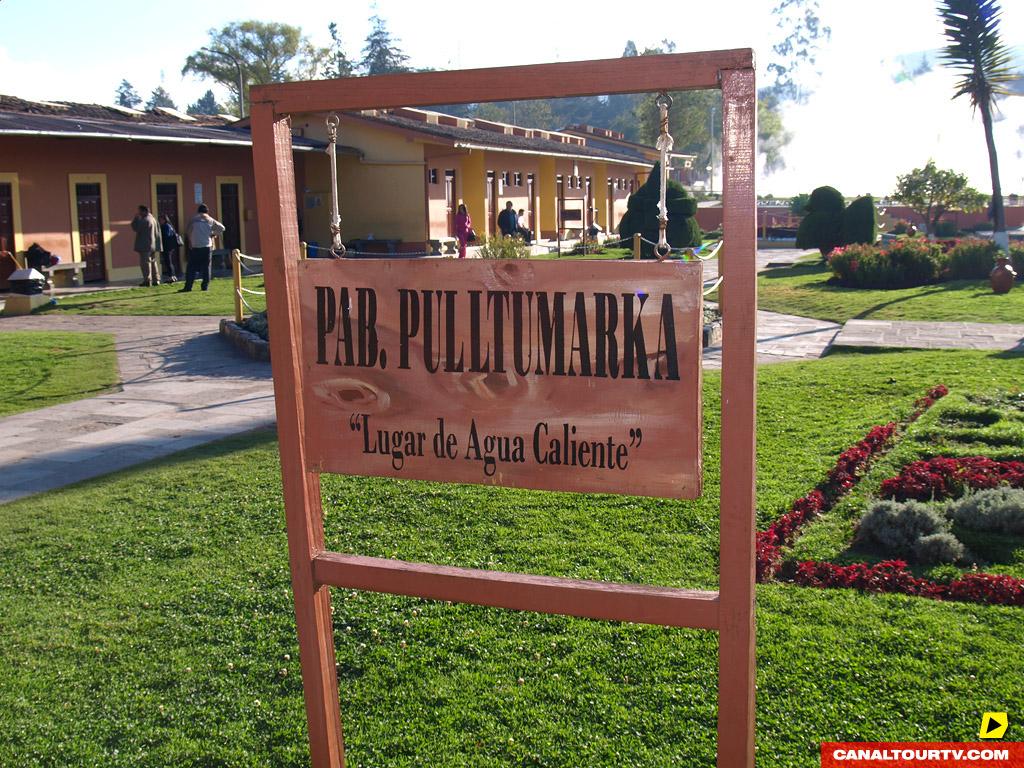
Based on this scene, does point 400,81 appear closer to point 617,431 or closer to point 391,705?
point 617,431

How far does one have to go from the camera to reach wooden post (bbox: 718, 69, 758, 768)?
7.61 ft

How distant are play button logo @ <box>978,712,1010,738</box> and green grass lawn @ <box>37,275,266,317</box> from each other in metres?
14.4

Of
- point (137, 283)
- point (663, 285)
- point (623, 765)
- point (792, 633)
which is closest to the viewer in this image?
point (663, 285)

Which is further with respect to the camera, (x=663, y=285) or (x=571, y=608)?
(x=571, y=608)

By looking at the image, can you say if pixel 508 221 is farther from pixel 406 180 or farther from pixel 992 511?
pixel 992 511

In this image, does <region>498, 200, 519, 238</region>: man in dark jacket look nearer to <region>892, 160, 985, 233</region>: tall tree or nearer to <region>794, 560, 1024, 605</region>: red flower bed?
<region>892, 160, 985, 233</region>: tall tree

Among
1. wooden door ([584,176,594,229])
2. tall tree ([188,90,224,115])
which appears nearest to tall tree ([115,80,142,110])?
tall tree ([188,90,224,115])

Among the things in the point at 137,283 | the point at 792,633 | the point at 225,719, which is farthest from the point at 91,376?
the point at 137,283

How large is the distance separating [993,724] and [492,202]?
31524mm

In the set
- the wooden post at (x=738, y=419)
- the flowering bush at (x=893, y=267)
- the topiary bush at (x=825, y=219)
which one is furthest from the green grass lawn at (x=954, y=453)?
the topiary bush at (x=825, y=219)

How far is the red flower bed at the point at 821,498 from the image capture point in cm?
515

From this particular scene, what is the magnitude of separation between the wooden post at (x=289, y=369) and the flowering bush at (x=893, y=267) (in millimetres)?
19547

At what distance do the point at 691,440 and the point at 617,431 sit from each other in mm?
185

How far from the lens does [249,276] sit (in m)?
24.6
